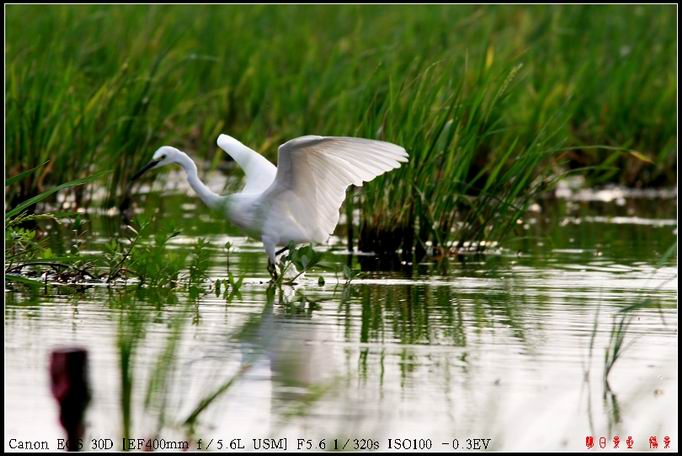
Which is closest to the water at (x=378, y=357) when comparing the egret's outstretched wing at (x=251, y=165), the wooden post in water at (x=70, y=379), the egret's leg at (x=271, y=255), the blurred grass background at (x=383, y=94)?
the egret's leg at (x=271, y=255)

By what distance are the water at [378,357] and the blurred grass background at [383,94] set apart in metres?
0.75

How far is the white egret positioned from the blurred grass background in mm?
747

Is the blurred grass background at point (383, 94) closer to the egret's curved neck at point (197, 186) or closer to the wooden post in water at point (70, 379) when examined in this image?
the egret's curved neck at point (197, 186)

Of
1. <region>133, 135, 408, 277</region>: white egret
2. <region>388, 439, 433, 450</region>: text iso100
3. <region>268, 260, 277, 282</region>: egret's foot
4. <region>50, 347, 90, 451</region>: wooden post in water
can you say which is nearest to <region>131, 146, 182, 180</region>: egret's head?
<region>133, 135, 408, 277</region>: white egret

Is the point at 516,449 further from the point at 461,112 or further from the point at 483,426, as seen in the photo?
the point at 461,112

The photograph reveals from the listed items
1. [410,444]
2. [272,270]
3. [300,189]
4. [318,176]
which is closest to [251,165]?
[300,189]

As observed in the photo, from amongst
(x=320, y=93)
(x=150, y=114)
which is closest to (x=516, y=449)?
(x=150, y=114)

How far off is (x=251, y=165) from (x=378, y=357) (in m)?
3.74

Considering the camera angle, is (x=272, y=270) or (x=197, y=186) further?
(x=197, y=186)

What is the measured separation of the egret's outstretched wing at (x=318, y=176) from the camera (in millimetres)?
8212

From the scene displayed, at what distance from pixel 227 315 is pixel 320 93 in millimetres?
7108

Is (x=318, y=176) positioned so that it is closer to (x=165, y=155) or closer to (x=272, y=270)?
(x=272, y=270)

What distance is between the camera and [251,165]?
9.74m

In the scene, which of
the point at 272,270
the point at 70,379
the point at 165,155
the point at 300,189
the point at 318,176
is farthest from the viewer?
the point at 165,155
